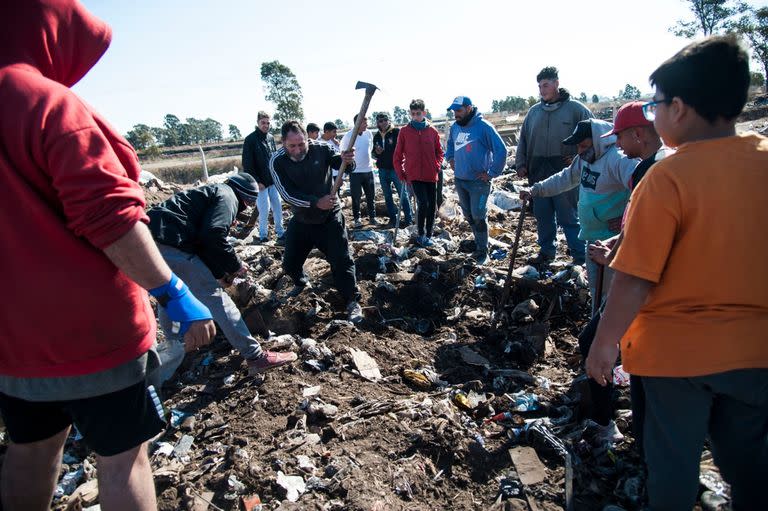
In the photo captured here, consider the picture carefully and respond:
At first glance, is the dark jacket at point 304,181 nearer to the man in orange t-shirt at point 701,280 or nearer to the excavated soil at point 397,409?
the excavated soil at point 397,409

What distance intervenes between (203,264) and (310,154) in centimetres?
182

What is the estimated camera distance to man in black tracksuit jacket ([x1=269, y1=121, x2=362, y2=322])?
4633 mm

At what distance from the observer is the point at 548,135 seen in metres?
5.64

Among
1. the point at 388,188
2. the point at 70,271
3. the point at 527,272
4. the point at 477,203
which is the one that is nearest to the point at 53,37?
the point at 70,271

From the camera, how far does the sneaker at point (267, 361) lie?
12.0 feet

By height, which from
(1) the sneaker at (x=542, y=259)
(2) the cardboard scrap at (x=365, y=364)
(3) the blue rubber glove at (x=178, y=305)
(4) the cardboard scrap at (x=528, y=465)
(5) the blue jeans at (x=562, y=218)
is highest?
(3) the blue rubber glove at (x=178, y=305)

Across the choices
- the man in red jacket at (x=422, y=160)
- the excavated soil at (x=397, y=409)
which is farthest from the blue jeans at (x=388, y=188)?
the excavated soil at (x=397, y=409)

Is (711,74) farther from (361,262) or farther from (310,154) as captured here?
(361,262)

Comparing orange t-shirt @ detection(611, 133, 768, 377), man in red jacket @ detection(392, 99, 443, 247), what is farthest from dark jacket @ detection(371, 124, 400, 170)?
orange t-shirt @ detection(611, 133, 768, 377)

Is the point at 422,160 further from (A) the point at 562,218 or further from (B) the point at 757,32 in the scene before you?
(B) the point at 757,32

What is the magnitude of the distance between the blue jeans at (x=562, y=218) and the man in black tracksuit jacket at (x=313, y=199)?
→ 2.42m

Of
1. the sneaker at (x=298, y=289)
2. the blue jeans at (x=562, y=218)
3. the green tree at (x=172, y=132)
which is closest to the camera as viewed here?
the sneaker at (x=298, y=289)

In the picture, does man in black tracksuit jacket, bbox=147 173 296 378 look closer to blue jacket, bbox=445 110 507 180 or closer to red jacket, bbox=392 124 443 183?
blue jacket, bbox=445 110 507 180

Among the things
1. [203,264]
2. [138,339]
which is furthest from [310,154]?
[138,339]
